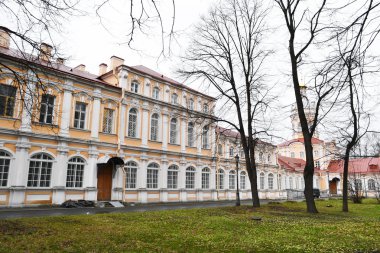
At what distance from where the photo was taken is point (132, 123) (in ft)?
79.8

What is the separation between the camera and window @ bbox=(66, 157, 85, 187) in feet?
65.0

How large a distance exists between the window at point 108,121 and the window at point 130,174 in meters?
3.05

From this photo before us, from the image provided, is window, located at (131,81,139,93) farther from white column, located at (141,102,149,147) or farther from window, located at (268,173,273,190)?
window, located at (268,173,273,190)

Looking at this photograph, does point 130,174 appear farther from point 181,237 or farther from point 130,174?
point 181,237

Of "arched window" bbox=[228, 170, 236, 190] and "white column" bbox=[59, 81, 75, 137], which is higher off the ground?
"white column" bbox=[59, 81, 75, 137]

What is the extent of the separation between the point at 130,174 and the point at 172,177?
4.68 m

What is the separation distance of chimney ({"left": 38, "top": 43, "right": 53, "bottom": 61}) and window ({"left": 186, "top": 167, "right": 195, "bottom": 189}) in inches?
871

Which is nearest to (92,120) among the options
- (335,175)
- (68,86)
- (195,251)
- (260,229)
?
(68,86)

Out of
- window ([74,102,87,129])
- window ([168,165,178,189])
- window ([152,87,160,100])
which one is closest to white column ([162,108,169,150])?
window ([152,87,160,100])

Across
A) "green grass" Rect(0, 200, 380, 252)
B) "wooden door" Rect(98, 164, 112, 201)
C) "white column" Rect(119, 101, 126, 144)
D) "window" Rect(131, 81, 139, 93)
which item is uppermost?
"window" Rect(131, 81, 139, 93)

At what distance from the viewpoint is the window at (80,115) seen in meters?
20.9

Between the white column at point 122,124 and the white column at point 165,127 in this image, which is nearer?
the white column at point 122,124

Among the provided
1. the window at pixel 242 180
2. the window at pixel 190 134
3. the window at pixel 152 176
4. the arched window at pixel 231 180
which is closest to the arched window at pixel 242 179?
Result: the window at pixel 242 180

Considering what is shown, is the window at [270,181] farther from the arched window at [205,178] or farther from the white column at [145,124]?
the white column at [145,124]
